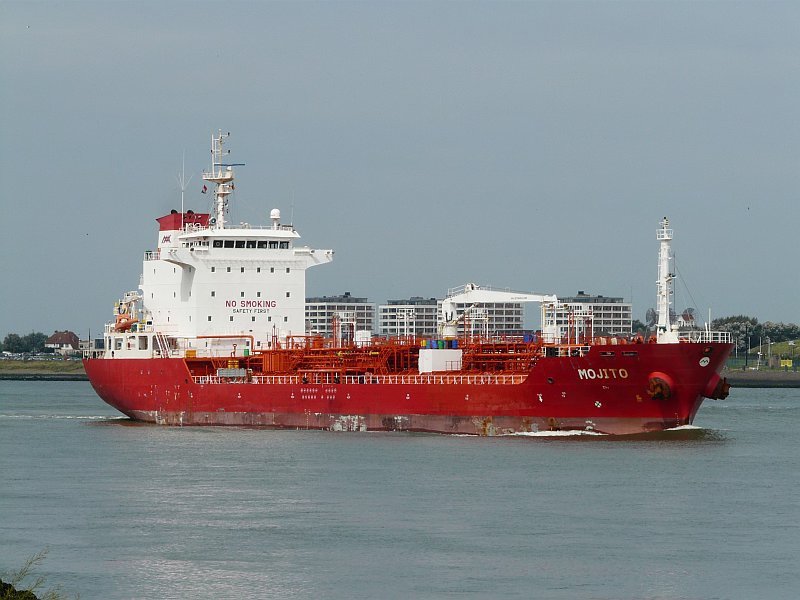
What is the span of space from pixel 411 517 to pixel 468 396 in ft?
47.4

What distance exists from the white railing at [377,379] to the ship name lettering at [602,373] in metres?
2.10

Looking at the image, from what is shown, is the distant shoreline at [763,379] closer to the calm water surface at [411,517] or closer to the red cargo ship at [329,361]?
the red cargo ship at [329,361]

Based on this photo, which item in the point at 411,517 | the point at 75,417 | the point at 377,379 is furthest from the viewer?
the point at 75,417

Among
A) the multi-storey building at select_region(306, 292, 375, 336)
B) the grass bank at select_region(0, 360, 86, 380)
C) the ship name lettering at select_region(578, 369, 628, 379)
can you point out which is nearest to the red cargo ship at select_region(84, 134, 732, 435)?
the ship name lettering at select_region(578, 369, 628, 379)

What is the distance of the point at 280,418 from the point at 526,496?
18238mm

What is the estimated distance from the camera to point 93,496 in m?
30.1

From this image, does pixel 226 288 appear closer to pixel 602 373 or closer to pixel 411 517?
pixel 602 373

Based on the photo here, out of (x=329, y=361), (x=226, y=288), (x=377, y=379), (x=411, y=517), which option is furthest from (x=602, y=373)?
(x=226, y=288)

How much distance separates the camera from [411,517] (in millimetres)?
27000

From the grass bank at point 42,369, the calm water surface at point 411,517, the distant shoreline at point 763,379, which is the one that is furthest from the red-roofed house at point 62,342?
the calm water surface at point 411,517

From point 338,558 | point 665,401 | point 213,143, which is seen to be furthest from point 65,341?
point 338,558

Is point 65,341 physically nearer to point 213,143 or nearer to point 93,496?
point 213,143

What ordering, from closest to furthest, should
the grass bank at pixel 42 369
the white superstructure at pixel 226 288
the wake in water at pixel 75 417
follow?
1. the white superstructure at pixel 226 288
2. the wake in water at pixel 75 417
3. the grass bank at pixel 42 369

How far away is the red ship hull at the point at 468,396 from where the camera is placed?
37969 millimetres
